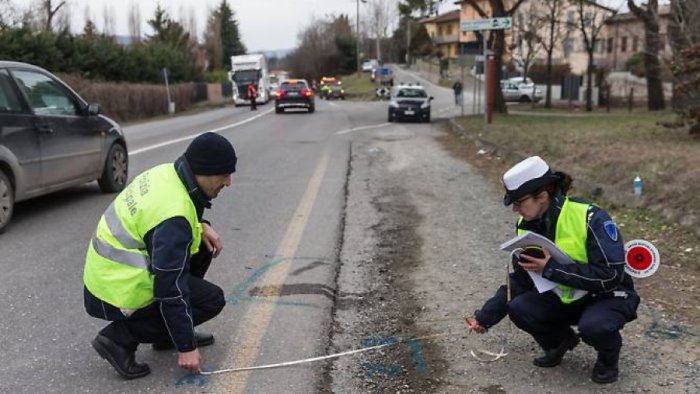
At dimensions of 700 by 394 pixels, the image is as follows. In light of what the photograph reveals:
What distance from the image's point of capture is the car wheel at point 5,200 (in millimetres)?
7238

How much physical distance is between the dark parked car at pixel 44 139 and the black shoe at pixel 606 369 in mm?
6169

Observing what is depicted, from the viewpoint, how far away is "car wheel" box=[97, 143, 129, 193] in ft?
31.2

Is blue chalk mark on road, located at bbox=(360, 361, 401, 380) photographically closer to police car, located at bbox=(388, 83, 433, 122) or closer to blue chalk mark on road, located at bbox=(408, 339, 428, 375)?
blue chalk mark on road, located at bbox=(408, 339, 428, 375)

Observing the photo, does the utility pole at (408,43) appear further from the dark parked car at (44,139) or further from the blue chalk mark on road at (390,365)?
the blue chalk mark on road at (390,365)

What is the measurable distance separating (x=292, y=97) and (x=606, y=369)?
3136 cm

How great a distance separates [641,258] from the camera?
3506mm

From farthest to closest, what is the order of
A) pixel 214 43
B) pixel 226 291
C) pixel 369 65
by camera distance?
pixel 214 43
pixel 369 65
pixel 226 291

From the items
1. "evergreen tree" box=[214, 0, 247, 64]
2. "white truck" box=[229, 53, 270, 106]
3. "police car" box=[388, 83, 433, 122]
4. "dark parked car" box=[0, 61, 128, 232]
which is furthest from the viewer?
"evergreen tree" box=[214, 0, 247, 64]

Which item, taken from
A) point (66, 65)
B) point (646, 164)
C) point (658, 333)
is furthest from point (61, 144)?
point (66, 65)

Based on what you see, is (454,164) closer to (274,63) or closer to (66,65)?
(66,65)

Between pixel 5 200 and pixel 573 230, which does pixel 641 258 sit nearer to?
pixel 573 230

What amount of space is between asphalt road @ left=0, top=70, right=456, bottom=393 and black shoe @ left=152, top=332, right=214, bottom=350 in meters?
0.05

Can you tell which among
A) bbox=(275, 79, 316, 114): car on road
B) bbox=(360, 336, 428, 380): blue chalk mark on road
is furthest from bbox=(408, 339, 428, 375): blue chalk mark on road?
bbox=(275, 79, 316, 114): car on road

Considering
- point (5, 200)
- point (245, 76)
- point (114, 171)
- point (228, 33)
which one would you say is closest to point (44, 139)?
point (5, 200)
